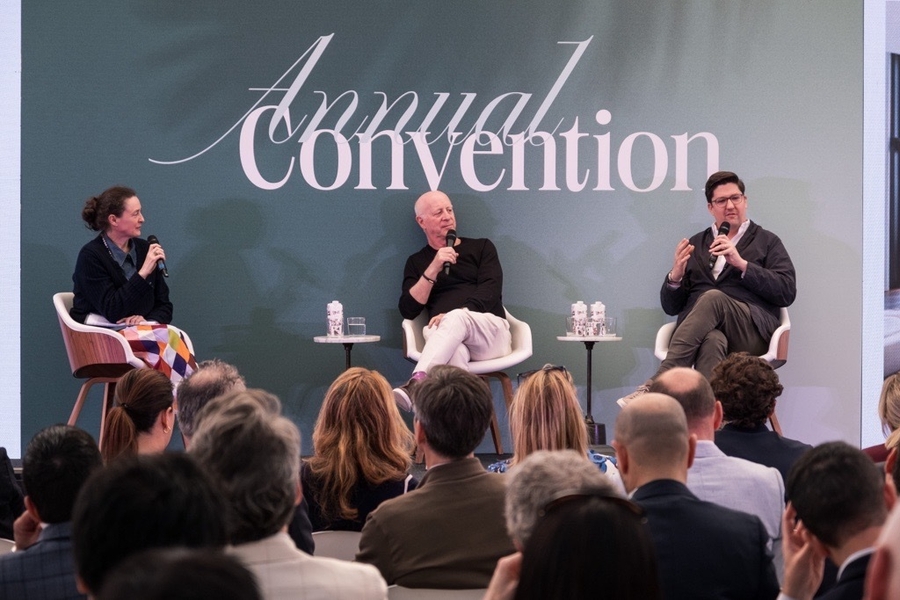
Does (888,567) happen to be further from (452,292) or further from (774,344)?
(452,292)

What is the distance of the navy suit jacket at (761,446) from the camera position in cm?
300

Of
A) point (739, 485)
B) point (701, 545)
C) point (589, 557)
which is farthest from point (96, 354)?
point (589, 557)

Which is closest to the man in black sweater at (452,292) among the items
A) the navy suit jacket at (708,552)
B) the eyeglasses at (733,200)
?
the eyeglasses at (733,200)

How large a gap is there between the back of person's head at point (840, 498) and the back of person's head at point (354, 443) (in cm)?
132

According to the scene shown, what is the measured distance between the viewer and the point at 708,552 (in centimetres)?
196

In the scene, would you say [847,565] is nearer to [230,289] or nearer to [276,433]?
[276,433]

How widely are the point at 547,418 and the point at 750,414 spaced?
0.66 metres

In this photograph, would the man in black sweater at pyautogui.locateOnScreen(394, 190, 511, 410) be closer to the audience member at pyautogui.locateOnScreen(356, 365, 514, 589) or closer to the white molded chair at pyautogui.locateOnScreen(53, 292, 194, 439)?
the white molded chair at pyautogui.locateOnScreen(53, 292, 194, 439)

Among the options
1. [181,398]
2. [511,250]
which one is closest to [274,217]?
[511,250]

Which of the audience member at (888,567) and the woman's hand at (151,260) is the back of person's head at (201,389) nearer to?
the woman's hand at (151,260)

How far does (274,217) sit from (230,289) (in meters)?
0.48

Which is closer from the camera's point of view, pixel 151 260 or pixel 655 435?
pixel 655 435

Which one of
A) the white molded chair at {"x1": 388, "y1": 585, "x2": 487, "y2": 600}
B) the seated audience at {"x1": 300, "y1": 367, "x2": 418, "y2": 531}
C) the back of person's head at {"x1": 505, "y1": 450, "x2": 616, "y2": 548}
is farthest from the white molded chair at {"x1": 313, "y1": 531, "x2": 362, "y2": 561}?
the back of person's head at {"x1": 505, "y1": 450, "x2": 616, "y2": 548}

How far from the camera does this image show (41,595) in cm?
183
